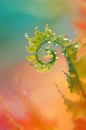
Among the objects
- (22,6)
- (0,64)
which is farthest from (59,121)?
(22,6)

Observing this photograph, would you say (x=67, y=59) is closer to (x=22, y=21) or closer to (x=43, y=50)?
(x=43, y=50)

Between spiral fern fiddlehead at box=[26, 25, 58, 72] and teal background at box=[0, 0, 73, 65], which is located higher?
teal background at box=[0, 0, 73, 65]

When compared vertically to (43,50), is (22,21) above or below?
above

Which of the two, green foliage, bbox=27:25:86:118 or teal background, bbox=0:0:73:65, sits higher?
teal background, bbox=0:0:73:65

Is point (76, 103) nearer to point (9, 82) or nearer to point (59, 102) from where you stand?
point (59, 102)

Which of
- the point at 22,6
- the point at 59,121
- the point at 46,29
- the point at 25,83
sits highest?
the point at 22,6

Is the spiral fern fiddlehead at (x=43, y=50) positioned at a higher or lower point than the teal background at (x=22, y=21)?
lower

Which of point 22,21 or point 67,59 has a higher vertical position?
point 22,21

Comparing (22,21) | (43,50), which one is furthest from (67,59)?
(22,21)

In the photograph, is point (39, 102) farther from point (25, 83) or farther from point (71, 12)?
point (71, 12)

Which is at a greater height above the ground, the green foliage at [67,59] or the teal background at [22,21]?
the teal background at [22,21]

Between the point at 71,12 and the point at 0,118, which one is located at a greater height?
the point at 71,12
